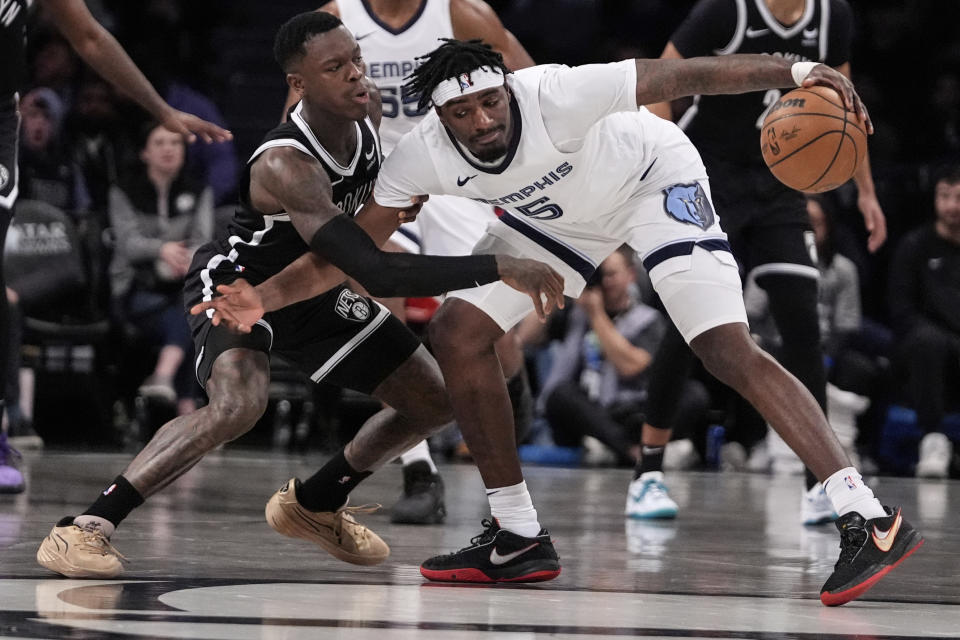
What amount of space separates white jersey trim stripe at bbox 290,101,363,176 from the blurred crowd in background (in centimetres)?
432

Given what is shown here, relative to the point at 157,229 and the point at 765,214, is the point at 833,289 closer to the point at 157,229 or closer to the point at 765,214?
the point at 765,214

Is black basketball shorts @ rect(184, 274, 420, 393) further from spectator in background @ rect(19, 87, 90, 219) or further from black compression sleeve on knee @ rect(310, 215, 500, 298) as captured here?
spectator in background @ rect(19, 87, 90, 219)

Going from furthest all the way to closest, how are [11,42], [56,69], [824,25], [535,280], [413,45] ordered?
[56,69]
[413,45]
[824,25]
[11,42]
[535,280]

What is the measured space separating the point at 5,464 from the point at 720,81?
11.6 ft

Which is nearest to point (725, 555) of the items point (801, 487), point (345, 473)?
point (345, 473)

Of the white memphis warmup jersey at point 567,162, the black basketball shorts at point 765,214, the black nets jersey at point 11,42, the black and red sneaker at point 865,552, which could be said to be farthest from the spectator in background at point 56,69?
the black and red sneaker at point 865,552

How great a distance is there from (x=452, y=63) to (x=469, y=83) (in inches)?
3.3

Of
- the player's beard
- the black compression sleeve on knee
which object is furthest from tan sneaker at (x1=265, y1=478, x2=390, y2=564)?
the player's beard

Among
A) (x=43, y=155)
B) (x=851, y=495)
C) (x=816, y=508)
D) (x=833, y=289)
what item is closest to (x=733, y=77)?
(x=851, y=495)

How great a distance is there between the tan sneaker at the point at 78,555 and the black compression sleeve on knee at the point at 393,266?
38.4 inches

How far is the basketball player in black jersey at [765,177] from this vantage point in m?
5.54

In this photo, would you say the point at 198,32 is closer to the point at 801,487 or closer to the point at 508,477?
the point at 801,487

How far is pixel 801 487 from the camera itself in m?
7.40

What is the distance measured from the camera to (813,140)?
405cm
